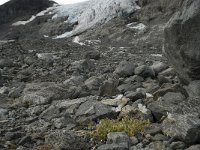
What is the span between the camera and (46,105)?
625 inches

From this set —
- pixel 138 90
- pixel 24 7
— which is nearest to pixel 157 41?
pixel 138 90

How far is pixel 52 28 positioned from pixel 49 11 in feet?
42.3

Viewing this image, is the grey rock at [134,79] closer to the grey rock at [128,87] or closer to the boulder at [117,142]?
the grey rock at [128,87]

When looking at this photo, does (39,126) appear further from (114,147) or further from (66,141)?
(114,147)

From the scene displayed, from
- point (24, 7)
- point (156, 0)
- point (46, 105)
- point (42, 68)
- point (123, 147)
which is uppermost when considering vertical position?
point (123, 147)

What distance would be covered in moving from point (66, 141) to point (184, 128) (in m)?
2.86

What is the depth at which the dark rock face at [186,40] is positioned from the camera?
45.4ft

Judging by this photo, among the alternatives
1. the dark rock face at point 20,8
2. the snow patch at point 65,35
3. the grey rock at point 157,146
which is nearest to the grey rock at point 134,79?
the grey rock at point 157,146

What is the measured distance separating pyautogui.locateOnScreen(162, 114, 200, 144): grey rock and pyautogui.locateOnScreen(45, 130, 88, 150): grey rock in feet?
7.12

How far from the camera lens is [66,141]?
446 inches

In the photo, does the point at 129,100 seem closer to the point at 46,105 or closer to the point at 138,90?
the point at 138,90

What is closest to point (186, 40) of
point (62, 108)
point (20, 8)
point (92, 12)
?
point (62, 108)

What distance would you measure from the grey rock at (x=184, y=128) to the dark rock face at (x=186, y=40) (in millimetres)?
2648

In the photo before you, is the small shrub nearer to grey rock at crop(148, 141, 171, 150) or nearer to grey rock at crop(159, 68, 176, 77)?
grey rock at crop(148, 141, 171, 150)
